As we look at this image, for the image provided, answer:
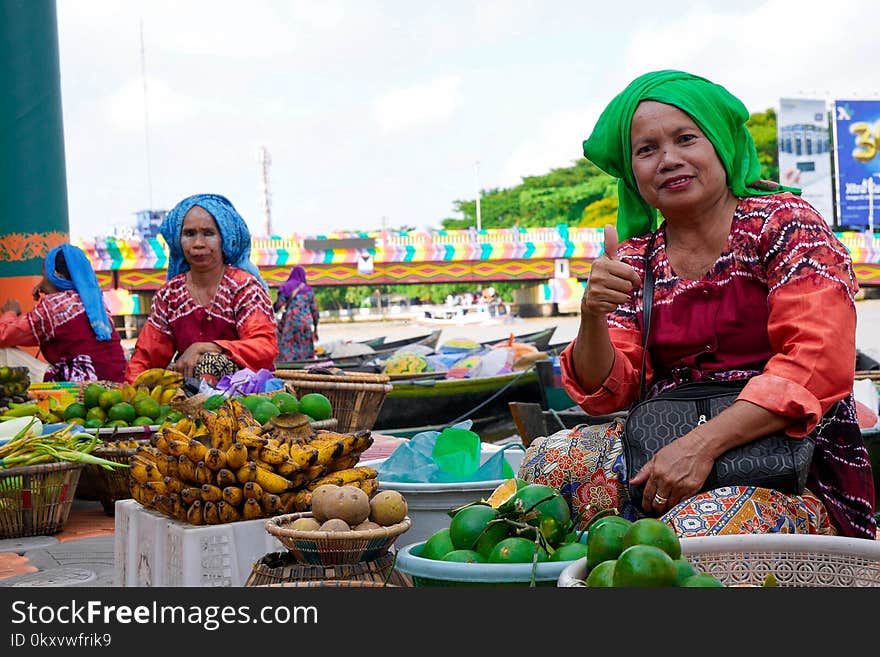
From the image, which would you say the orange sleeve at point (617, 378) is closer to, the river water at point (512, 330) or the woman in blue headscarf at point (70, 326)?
the woman in blue headscarf at point (70, 326)

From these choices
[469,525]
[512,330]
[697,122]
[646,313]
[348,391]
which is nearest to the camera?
[469,525]

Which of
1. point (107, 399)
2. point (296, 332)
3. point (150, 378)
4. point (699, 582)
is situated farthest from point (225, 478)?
point (296, 332)

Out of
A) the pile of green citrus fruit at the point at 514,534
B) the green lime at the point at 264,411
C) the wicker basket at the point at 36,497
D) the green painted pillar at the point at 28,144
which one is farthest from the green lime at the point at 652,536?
the green painted pillar at the point at 28,144

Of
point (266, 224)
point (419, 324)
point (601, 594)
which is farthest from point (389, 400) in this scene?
point (266, 224)

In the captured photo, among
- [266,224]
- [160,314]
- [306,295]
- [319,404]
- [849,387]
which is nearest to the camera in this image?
[849,387]

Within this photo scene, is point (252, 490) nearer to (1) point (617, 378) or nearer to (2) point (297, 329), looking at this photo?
(1) point (617, 378)

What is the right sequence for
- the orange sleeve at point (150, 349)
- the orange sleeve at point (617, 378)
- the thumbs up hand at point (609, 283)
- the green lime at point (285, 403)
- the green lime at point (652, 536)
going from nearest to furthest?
the green lime at point (652, 536), the thumbs up hand at point (609, 283), the orange sleeve at point (617, 378), the green lime at point (285, 403), the orange sleeve at point (150, 349)

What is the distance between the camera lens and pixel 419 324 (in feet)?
142

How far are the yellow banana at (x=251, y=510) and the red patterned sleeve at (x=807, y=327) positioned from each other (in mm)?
1063

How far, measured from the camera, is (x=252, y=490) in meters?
2.39

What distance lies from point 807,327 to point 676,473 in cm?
39

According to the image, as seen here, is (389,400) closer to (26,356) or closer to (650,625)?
(26,356)

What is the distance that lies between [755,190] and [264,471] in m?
1.26

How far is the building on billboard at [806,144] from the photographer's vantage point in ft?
121
